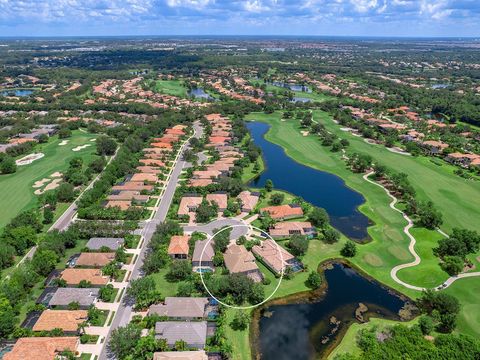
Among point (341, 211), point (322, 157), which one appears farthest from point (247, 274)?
point (322, 157)

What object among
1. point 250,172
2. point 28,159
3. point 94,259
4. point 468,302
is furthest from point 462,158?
point 28,159

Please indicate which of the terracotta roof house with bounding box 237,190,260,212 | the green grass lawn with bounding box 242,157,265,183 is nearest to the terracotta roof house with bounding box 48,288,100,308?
the terracotta roof house with bounding box 237,190,260,212

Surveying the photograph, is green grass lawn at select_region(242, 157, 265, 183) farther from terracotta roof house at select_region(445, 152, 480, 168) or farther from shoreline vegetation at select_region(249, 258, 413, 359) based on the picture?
terracotta roof house at select_region(445, 152, 480, 168)

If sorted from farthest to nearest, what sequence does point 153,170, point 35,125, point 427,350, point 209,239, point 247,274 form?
point 35,125
point 153,170
point 209,239
point 247,274
point 427,350

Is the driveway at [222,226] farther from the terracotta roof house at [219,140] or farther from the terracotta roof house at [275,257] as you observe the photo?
the terracotta roof house at [219,140]

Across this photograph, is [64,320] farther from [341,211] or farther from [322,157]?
[322,157]
